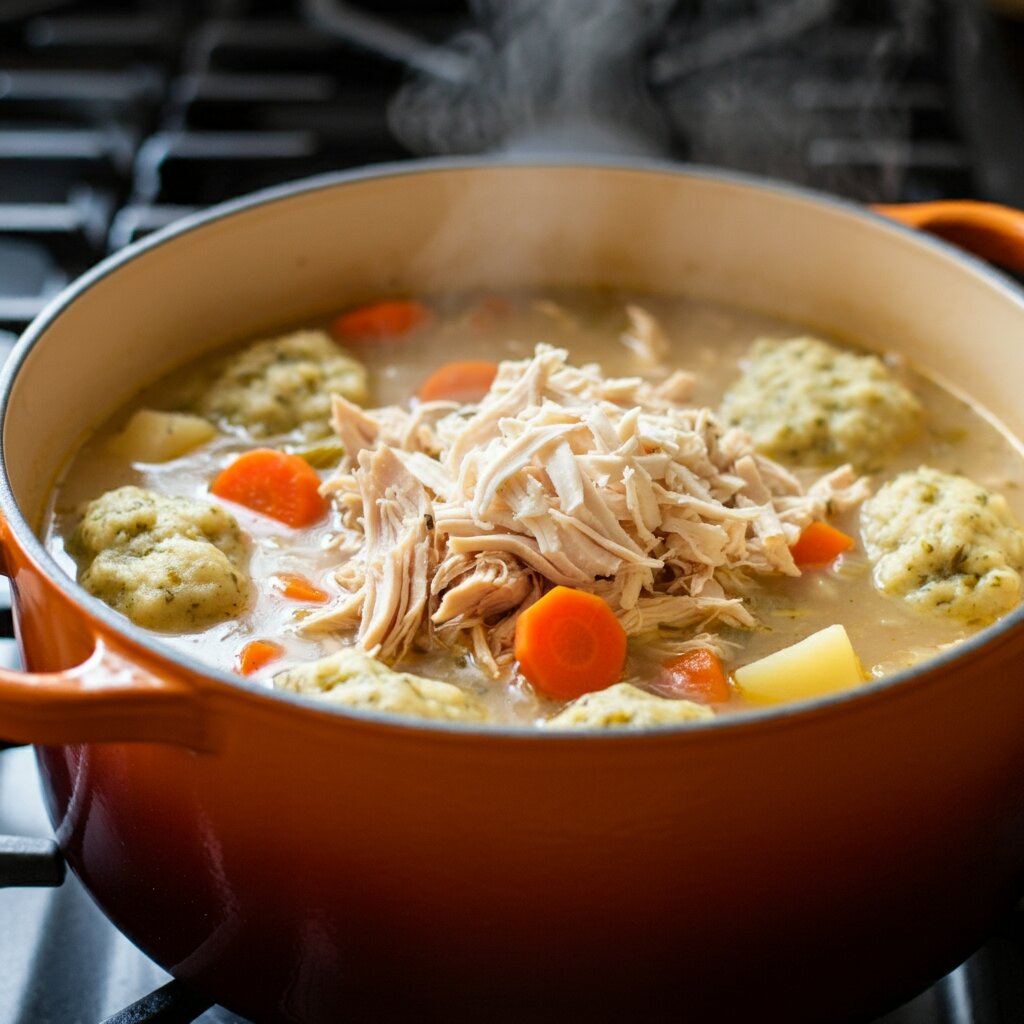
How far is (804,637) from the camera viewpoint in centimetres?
177

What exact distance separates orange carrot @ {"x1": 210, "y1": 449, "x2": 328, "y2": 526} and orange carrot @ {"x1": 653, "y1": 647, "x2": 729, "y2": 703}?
583 millimetres

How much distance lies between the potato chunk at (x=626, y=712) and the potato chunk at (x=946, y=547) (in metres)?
0.56

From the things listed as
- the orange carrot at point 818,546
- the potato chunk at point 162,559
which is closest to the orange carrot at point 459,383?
the potato chunk at point 162,559

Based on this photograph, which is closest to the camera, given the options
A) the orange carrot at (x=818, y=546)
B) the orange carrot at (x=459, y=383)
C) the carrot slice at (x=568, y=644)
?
the carrot slice at (x=568, y=644)

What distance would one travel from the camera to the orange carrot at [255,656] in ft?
5.46

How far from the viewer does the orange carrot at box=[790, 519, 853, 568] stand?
191 centimetres

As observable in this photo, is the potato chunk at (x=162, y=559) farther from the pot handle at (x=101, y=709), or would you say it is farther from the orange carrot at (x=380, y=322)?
the orange carrot at (x=380, y=322)

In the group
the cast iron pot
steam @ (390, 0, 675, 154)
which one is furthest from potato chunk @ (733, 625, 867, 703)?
steam @ (390, 0, 675, 154)

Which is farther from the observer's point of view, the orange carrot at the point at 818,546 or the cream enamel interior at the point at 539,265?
the cream enamel interior at the point at 539,265

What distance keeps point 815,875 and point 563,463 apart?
0.63 metres

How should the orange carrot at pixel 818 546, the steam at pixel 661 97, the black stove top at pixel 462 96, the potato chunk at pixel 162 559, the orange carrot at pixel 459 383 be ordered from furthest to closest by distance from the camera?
the steam at pixel 661 97
the black stove top at pixel 462 96
the orange carrot at pixel 459 383
the orange carrot at pixel 818 546
the potato chunk at pixel 162 559

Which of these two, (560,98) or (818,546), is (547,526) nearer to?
(818,546)

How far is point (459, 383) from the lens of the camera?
230cm

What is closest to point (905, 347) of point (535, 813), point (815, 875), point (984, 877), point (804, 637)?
point (804, 637)
